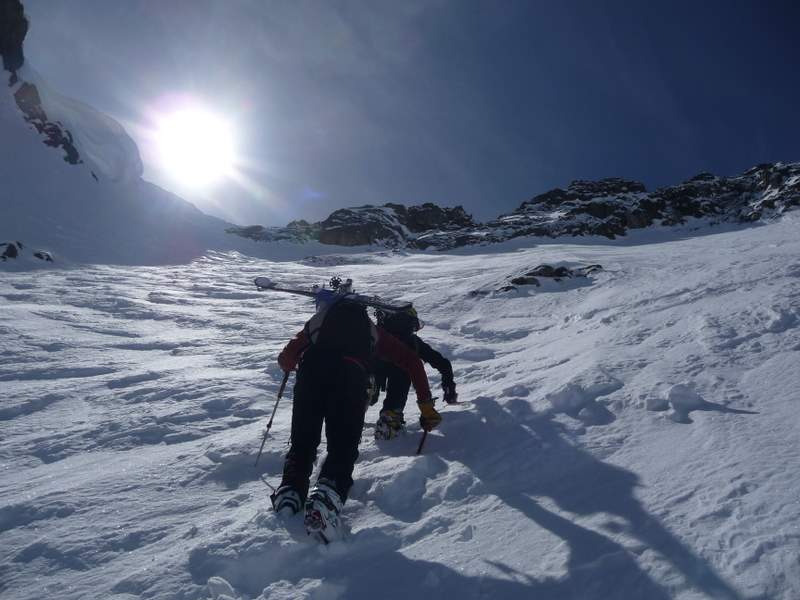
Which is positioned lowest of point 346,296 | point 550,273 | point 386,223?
point 346,296

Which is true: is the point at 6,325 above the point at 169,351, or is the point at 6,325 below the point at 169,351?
above

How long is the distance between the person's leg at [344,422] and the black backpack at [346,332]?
0.16 metres

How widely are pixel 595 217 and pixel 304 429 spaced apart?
60692 millimetres

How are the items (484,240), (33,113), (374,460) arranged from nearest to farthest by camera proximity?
1. (374,460)
2. (33,113)
3. (484,240)

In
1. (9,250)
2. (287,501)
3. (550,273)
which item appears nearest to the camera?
(287,501)

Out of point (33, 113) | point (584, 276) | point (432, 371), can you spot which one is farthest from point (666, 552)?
point (33, 113)

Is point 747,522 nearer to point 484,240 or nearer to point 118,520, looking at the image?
point 118,520

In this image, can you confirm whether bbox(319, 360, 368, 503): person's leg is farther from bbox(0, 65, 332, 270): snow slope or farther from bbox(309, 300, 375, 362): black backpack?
bbox(0, 65, 332, 270): snow slope

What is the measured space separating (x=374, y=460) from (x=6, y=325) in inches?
374

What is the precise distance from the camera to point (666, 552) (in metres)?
2.23

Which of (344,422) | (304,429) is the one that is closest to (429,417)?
(344,422)

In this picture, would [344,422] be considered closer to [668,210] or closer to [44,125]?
[44,125]

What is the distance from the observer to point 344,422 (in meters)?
3.47

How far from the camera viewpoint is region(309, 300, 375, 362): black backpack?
3.80 m
